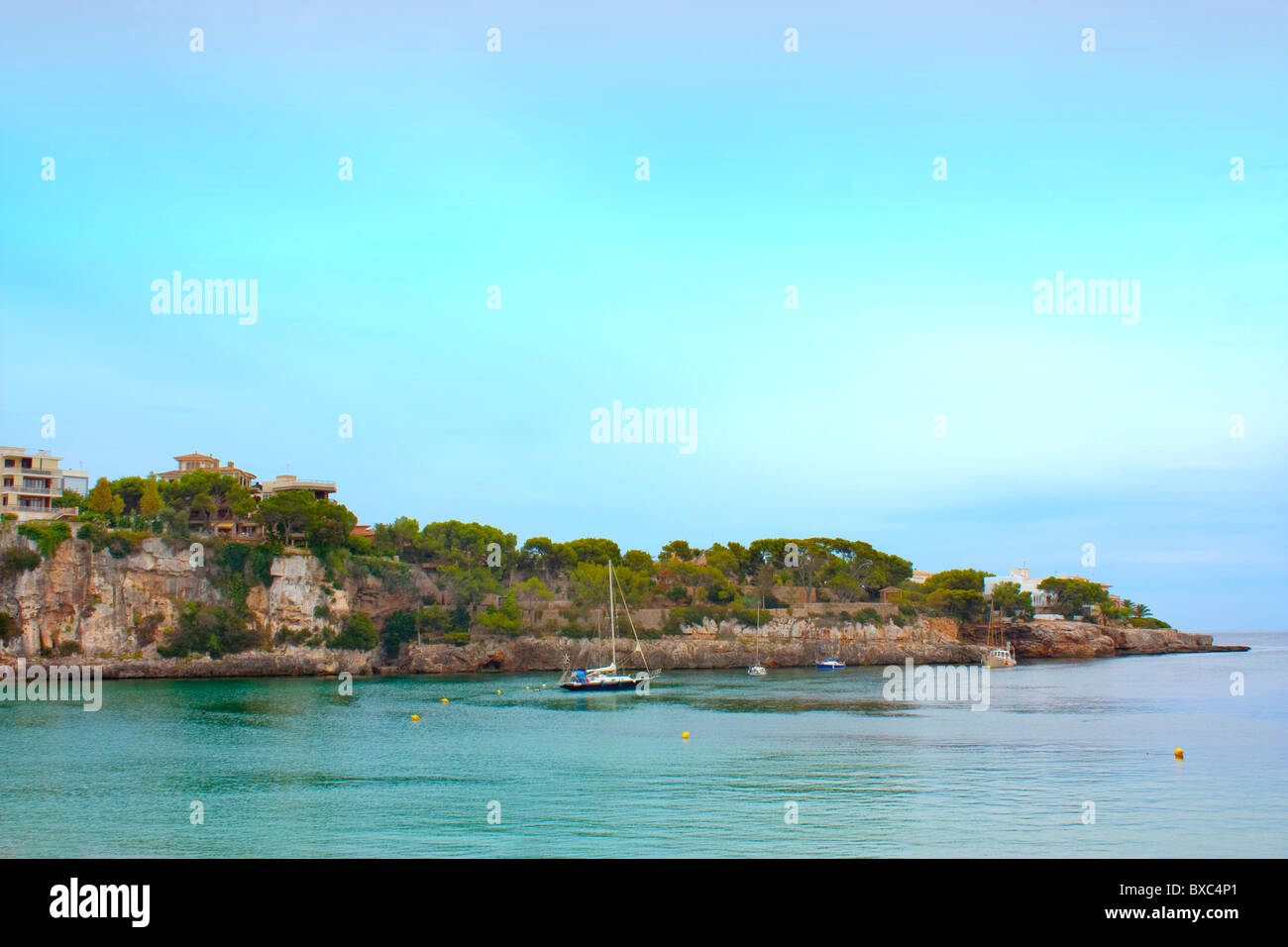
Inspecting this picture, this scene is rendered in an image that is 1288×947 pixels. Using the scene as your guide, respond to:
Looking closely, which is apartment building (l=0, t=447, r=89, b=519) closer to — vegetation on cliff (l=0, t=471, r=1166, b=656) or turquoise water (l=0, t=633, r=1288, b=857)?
vegetation on cliff (l=0, t=471, r=1166, b=656)

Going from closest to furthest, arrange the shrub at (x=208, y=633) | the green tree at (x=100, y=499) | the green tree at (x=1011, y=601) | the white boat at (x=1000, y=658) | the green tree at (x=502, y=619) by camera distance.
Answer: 1. the shrub at (x=208, y=633)
2. the green tree at (x=100, y=499)
3. the green tree at (x=502, y=619)
4. the white boat at (x=1000, y=658)
5. the green tree at (x=1011, y=601)

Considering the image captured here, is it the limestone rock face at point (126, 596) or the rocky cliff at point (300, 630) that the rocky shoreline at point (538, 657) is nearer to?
the rocky cliff at point (300, 630)

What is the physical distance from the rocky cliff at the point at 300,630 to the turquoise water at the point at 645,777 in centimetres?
1751

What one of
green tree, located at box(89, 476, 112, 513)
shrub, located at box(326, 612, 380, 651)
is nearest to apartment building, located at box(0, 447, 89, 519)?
green tree, located at box(89, 476, 112, 513)

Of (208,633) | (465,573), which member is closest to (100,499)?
(208,633)

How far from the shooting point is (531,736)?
4150 cm

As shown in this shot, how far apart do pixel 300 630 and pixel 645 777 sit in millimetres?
55484

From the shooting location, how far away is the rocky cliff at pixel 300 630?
70812 millimetres

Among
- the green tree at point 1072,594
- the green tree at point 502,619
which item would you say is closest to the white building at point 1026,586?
the green tree at point 1072,594

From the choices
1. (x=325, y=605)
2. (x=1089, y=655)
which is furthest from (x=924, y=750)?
(x=1089, y=655)

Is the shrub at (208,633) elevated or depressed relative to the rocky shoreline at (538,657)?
elevated

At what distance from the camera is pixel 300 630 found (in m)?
78.9
